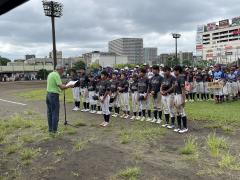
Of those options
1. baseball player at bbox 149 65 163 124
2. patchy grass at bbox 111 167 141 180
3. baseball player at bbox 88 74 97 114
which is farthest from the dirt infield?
baseball player at bbox 88 74 97 114

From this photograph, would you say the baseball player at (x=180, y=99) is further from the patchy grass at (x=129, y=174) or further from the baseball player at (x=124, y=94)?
the patchy grass at (x=129, y=174)

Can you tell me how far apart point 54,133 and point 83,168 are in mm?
3816

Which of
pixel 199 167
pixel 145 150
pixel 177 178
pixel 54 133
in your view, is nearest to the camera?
pixel 177 178

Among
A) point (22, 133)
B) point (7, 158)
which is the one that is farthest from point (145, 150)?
point (22, 133)

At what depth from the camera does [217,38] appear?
15925 centimetres

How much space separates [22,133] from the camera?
12.8 m

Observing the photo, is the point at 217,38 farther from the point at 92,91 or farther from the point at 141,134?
the point at 141,134

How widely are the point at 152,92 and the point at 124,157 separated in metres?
5.12

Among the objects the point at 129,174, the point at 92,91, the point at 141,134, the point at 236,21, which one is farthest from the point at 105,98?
the point at 236,21

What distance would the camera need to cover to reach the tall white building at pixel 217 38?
144500 mm

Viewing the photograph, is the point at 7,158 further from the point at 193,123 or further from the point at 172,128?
the point at 193,123

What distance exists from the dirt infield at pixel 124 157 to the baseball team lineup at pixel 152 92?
0.99 metres

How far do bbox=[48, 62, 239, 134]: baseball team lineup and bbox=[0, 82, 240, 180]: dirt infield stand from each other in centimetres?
99

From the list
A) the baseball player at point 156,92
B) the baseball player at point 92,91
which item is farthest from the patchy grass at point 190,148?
the baseball player at point 92,91
